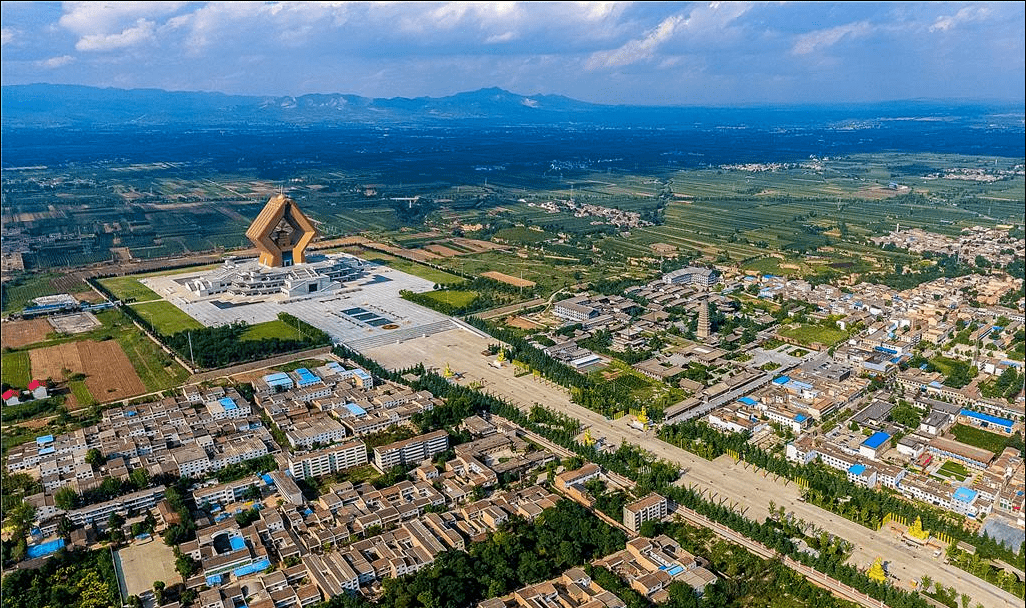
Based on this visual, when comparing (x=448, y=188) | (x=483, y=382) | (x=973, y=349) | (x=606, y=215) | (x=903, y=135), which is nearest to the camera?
(x=483, y=382)

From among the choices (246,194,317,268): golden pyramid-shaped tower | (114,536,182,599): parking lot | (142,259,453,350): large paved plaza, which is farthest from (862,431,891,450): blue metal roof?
(246,194,317,268): golden pyramid-shaped tower

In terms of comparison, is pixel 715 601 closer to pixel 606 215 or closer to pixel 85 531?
pixel 85 531

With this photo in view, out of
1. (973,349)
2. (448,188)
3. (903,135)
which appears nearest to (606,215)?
(448,188)

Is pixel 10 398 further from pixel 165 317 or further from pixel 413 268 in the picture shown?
pixel 413 268

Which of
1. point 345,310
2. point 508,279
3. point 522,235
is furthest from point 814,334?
point 522,235

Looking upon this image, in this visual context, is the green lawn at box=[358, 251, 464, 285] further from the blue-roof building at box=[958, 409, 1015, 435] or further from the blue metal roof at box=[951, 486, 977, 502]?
the blue metal roof at box=[951, 486, 977, 502]

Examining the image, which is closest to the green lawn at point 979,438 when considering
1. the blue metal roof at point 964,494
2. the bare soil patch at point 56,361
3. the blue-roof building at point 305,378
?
the blue metal roof at point 964,494

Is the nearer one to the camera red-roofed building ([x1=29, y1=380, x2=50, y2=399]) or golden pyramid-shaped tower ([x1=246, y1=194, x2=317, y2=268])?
red-roofed building ([x1=29, y1=380, x2=50, y2=399])
